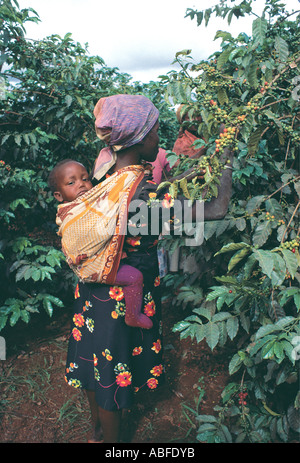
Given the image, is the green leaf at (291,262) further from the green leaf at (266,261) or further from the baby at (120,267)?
the baby at (120,267)

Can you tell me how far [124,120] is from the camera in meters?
1.41

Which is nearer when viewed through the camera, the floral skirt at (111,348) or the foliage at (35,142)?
the floral skirt at (111,348)

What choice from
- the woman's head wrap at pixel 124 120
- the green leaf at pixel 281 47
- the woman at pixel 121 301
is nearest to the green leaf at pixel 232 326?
the woman at pixel 121 301

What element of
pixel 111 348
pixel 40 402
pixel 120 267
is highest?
pixel 120 267

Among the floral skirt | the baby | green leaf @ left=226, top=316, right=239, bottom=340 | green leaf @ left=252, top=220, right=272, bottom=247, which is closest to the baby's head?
the baby

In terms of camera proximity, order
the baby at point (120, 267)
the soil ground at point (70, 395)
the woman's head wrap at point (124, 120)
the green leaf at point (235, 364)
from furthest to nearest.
Answer: the soil ground at point (70, 395)
the green leaf at point (235, 364)
the baby at point (120, 267)
the woman's head wrap at point (124, 120)

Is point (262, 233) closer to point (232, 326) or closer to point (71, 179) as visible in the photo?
point (232, 326)

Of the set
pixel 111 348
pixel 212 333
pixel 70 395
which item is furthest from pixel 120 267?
pixel 70 395

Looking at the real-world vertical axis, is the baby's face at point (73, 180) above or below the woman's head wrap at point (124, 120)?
below

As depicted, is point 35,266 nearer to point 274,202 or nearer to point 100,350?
point 100,350

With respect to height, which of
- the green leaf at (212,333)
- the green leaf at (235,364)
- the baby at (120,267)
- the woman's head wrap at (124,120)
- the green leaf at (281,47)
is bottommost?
the green leaf at (235,364)

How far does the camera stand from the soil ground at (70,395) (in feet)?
7.04

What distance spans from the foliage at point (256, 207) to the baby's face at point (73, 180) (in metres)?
0.43
